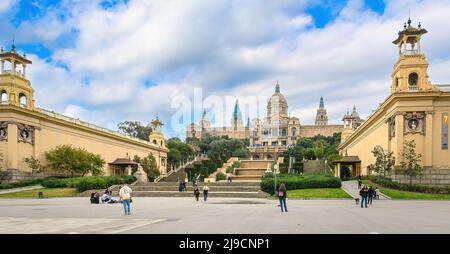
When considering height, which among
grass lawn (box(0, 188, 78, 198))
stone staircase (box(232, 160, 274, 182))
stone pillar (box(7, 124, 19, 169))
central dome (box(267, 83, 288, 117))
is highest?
central dome (box(267, 83, 288, 117))

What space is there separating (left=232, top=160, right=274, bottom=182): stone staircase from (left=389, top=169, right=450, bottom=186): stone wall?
23.8 metres

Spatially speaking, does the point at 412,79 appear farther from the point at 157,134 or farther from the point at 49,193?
the point at 157,134

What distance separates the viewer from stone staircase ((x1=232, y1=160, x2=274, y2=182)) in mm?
62384

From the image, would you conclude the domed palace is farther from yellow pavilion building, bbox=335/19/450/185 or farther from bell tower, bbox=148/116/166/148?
yellow pavilion building, bbox=335/19/450/185

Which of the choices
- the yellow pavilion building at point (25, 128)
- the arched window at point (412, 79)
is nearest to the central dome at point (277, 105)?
the yellow pavilion building at point (25, 128)

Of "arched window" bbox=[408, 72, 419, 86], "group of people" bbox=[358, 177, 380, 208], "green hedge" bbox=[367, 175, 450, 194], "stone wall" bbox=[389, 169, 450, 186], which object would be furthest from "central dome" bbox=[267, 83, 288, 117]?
"group of people" bbox=[358, 177, 380, 208]

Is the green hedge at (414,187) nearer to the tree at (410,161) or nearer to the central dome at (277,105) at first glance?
the tree at (410,161)

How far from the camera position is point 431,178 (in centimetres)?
3862

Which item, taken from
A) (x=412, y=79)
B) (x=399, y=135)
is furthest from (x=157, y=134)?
(x=399, y=135)

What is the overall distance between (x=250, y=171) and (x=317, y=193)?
37.0m

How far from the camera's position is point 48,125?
50406 millimetres
